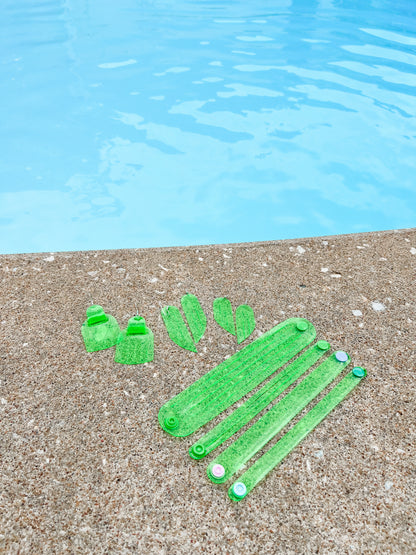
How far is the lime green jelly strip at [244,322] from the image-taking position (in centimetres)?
227

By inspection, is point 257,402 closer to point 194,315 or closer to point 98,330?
point 194,315

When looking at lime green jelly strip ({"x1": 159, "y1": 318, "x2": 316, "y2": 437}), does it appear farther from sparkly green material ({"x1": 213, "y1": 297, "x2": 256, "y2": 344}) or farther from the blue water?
the blue water

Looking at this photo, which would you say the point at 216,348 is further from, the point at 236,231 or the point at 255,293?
the point at 236,231

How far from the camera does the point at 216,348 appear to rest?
2.20 meters

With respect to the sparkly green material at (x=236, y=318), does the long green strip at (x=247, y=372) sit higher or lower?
lower

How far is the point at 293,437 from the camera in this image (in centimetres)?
181

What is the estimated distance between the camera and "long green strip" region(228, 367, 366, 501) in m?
1.64

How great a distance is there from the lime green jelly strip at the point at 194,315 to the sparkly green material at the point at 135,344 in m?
0.23

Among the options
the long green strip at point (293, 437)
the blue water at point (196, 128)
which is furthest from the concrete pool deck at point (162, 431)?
the blue water at point (196, 128)

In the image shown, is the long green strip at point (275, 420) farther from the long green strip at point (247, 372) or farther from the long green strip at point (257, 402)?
the long green strip at point (247, 372)

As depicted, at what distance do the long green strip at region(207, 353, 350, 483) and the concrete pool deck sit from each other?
0.10 meters

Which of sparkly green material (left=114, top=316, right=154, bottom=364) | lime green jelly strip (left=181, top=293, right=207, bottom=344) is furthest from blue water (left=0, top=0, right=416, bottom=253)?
sparkly green material (left=114, top=316, right=154, bottom=364)

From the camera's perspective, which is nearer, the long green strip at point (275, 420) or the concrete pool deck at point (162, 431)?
the concrete pool deck at point (162, 431)

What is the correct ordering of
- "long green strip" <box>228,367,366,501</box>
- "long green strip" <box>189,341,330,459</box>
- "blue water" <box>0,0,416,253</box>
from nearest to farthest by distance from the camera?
"long green strip" <box>228,367,366,501</box> → "long green strip" <box>189,341,330,459</box> → "blue water" <box>0,0,416,253</box>
